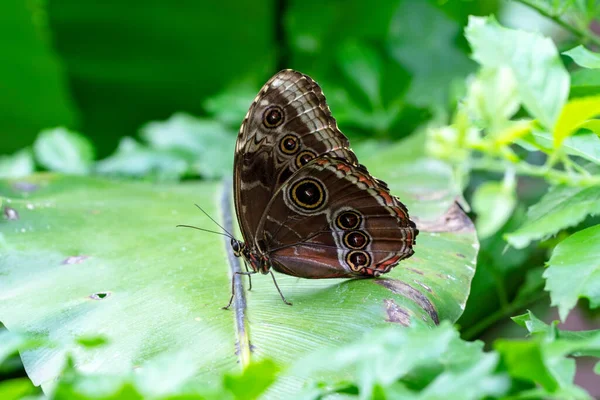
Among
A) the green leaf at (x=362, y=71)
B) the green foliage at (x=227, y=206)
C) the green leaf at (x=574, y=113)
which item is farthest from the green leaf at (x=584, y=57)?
the green leaf at (x=362, y=71)

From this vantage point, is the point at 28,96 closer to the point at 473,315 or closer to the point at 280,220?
the point at 280,220

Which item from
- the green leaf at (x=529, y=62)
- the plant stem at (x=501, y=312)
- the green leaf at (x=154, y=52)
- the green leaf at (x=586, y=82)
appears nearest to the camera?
the green leaf at (x=529, y=62)

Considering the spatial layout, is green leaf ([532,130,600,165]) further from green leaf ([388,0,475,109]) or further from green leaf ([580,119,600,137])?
green leaf ([388,0,475,109])

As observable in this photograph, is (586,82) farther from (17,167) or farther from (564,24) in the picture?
(17,167)

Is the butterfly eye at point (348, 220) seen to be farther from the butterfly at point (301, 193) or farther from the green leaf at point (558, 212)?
the green leaf at point (558, 212)

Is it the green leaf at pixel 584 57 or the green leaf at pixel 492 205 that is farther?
the green leaf at pixel 584 57

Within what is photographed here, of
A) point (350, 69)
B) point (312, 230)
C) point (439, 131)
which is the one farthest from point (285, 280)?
point (350, 69)

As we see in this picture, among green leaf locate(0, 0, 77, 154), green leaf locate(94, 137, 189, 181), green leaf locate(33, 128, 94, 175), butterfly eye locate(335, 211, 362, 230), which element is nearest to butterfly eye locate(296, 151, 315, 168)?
butterfly eye locate(335, 211, 362, 230)
